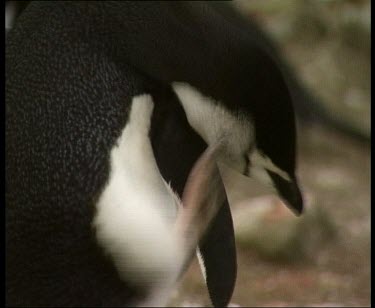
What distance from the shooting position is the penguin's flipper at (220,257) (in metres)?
0.63

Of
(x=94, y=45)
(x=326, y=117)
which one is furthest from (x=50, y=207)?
(x=326, y=117)

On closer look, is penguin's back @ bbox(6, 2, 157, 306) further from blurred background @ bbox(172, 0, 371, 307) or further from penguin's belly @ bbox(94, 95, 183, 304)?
blurred background @ bbox(172, 0, 371, 307)

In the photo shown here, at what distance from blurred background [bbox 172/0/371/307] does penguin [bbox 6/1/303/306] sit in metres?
0.04

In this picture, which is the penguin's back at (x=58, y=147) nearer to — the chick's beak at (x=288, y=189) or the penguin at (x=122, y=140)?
the penguin at (x=122, y=140)

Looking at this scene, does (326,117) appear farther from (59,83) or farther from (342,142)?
(59,83)

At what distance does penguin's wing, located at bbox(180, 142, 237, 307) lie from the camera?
1.97 feet

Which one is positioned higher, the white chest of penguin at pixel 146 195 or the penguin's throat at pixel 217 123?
the penguin's throat at pixel 217 123

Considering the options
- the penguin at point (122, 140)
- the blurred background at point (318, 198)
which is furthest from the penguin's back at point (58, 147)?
the blurred background at point (318, 198)

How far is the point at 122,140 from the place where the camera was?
2.19 feet

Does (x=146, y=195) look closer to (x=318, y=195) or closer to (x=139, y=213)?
(x=139, y=213)

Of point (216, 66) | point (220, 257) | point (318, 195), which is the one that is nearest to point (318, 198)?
point (318, 195)

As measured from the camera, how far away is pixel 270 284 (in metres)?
0.89

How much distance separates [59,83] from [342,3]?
0.26m

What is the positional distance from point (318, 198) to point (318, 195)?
13mm
